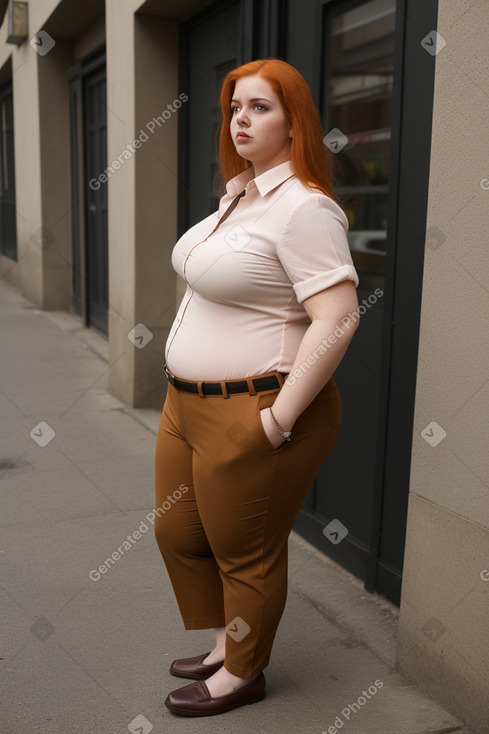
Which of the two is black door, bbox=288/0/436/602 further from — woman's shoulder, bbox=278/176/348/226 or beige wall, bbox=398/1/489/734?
woman's shoulder, bbox=278/176/348/226

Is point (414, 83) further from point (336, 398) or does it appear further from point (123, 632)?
point (123, 632)

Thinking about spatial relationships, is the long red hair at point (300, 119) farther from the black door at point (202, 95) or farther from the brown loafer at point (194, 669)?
the black door at point (202, 95)

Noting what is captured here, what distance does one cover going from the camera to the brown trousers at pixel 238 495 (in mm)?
2373

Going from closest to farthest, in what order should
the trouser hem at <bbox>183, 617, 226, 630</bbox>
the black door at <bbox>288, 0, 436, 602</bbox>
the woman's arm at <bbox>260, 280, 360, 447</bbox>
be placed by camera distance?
1. the woman's arm at <bbox>260, 280, 360, 447</bbox>
2. the trouser hem at <bbox>183, 617, 226, 630</bbox>
3. the black door at <bbox>288, 0, 436, 602</bbox>

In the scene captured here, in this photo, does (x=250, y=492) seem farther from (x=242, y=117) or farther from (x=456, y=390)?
(x=242, y=117)

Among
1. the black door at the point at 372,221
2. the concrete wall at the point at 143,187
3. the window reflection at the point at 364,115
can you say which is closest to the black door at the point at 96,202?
the concrete wall at the point at 143,187

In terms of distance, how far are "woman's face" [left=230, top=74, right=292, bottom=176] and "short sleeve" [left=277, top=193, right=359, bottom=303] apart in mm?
223

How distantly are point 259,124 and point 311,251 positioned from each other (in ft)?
1.33

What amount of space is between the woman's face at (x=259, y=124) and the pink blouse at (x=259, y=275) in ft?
0.21

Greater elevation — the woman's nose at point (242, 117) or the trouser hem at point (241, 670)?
the woman's nose at point (242, 117)

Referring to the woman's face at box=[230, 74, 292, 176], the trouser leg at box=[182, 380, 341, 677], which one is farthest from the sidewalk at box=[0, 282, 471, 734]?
the woman's face at box=[230, 74, 292, 176]

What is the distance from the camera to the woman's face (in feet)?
7.64

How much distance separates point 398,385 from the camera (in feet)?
10.8

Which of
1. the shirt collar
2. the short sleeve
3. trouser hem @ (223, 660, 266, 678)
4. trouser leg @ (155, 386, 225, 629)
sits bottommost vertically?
trouser hem @ (223, 660, 266, 678)
